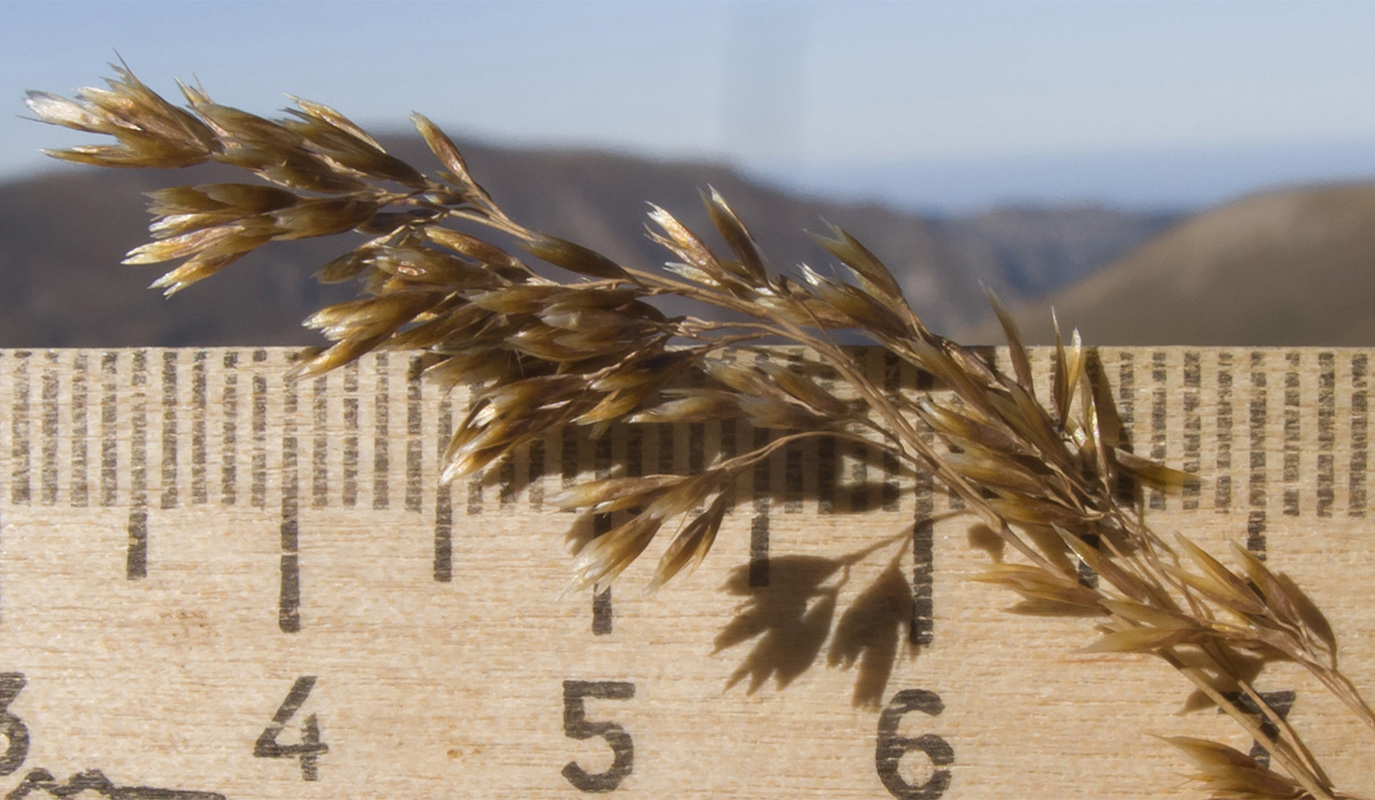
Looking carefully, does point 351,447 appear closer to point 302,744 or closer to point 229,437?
point 229,437

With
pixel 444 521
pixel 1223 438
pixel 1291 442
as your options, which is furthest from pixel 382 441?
pixel 1291 442

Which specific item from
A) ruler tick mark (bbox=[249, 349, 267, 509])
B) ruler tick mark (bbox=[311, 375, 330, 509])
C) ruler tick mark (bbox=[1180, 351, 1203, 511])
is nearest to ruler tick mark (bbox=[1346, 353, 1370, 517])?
ruler tick mark (bbox=[1180, 351, 1203, 511])

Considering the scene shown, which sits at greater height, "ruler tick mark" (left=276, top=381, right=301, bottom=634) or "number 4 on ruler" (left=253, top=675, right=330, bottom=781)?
"ruler tick mark" (left=276, top=381, right=301, bottom=634)

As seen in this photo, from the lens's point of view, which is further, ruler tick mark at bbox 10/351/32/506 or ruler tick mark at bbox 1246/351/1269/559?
ruler tick mark at bbox 10/351/32/506

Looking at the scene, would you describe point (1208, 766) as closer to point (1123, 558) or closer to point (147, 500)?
point (1123, 558)

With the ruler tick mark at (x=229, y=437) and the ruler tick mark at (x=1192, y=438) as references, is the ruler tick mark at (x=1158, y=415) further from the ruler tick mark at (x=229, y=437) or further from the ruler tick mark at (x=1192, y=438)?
the ruler tick mark at (x=229, y=437)

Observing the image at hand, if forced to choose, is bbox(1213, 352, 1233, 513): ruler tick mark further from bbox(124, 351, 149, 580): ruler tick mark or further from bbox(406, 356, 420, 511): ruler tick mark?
bbox(124, 351, 149, 580): ruler tick mark

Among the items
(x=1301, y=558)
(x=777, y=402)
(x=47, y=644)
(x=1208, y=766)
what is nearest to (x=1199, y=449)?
(x=1301, y=558)
